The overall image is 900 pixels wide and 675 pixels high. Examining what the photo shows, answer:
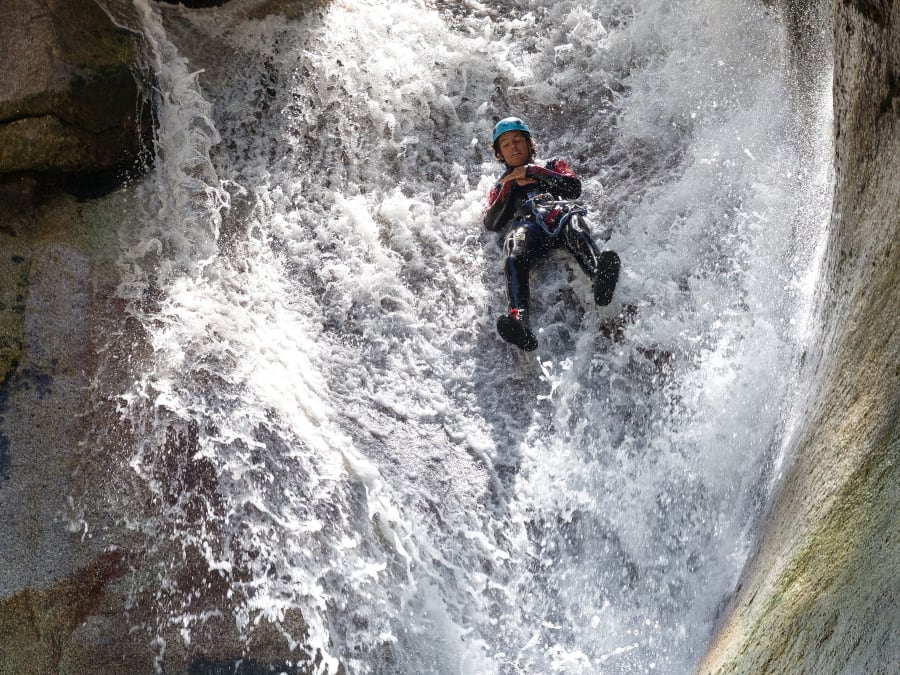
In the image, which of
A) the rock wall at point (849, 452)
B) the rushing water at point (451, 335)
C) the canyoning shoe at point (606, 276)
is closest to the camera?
the rock wall at point (849, 452)

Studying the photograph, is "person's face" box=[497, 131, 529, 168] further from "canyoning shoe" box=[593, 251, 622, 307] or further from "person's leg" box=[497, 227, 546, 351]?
"canyoning shoe" box=[593, 251, 622, 307]

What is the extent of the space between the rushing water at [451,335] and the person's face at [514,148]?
1.35ft

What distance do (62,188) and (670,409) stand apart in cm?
395

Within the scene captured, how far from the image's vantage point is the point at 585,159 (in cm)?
579

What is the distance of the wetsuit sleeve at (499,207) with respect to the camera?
5.16 m

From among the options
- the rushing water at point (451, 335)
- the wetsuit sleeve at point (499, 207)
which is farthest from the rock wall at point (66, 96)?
the wetsuit sleeve at point (499, 207)

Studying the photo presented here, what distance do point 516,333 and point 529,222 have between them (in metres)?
0.85

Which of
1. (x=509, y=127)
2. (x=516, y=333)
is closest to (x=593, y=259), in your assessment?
(x=516, y=333)

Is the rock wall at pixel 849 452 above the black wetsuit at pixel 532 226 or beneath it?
above

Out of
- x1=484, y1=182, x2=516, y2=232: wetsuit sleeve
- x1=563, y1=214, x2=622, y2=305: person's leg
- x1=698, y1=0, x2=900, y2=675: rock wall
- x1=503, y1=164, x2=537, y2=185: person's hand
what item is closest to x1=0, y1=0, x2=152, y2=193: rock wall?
x1=484, y1=182, x2=516, y2=232: wetsuit sleeve

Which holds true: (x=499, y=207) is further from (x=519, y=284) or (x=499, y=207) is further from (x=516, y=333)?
(x=516, y=333)

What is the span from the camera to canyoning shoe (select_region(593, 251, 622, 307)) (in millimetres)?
4516

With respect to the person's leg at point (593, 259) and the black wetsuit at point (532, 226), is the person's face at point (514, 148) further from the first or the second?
the person's leg at point (593, 259)

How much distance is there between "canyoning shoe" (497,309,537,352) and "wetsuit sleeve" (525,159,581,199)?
1063mm
